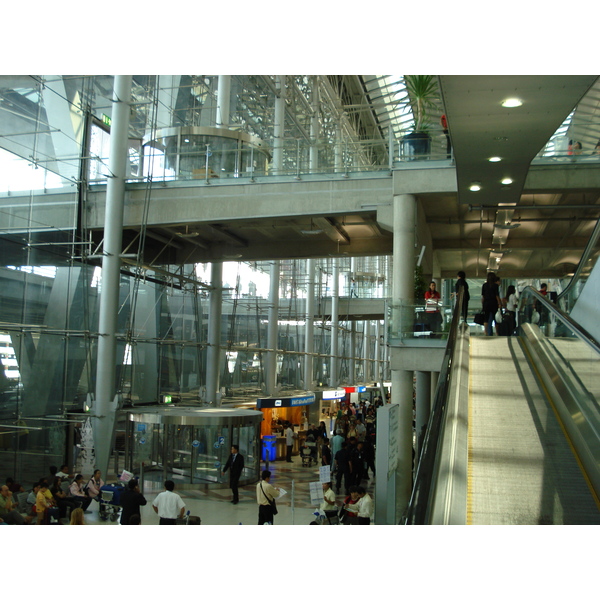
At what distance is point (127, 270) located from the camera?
68.4 ft

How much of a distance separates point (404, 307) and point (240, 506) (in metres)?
5.76

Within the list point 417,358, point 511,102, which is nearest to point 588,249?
point 511,102

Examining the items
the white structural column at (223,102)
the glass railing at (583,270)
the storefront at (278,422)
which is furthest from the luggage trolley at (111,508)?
the white structural column at (223,102)

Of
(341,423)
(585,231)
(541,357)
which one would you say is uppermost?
(585,231)

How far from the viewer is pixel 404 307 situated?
15.1m

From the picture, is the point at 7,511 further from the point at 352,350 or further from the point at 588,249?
the point at 352,350

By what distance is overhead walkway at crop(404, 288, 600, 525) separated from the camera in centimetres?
407

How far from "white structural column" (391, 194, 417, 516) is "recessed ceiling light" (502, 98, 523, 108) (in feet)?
26.0

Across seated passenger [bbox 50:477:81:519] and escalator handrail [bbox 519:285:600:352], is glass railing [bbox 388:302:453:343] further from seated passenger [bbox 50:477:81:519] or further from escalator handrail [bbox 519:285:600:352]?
seated passenger [bbox 50:477:81:519]

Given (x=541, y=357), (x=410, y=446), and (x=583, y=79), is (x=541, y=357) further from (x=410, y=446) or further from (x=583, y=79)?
(x=410, y=446)

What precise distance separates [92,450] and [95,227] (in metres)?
6.25

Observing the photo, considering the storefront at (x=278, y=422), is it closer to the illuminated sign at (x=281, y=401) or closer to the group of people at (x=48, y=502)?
the illuminated sign at (x=281, y=401)

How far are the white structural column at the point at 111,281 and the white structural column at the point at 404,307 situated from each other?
6.97m
